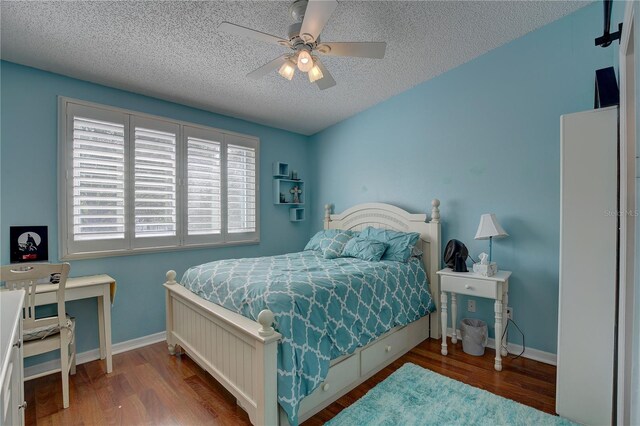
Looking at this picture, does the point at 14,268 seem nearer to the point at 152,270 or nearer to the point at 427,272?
the point at 152,270

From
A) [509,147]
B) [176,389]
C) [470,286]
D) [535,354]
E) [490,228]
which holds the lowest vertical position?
[176,389]

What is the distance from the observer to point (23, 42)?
7.34 feet

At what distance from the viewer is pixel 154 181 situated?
317cm

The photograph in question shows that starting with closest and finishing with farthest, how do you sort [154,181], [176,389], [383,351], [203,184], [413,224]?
[176,389], [383,351], [154,181], [413,224], [203,184]

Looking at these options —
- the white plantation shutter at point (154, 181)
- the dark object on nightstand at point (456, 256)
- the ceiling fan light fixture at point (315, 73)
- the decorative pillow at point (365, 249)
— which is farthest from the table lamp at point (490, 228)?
the white plantation shutter at point (154, 181)

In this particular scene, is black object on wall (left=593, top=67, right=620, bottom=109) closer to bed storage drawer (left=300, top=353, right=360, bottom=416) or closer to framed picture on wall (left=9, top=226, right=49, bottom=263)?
bed storage drawer (left=300, top=353, right=360, bottom=416)

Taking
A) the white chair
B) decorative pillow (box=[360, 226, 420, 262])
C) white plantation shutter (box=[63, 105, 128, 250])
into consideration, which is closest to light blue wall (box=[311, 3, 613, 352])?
decorative pillow (box=[360, 226, 420, 262])

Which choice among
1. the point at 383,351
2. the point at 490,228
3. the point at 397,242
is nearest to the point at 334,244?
the point at 397,242

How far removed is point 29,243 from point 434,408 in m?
3.42

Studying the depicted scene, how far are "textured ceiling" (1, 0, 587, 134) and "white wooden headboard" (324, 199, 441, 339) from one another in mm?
1419

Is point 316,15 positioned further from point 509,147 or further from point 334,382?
point 334,382

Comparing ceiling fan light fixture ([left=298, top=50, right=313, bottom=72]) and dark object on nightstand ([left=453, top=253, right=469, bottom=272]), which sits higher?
ceiling fan light fixture ([left=298, top=50, right=313, bottom=72])

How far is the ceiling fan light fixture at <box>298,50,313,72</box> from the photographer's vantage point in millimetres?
1889

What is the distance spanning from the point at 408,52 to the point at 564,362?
2589mm
